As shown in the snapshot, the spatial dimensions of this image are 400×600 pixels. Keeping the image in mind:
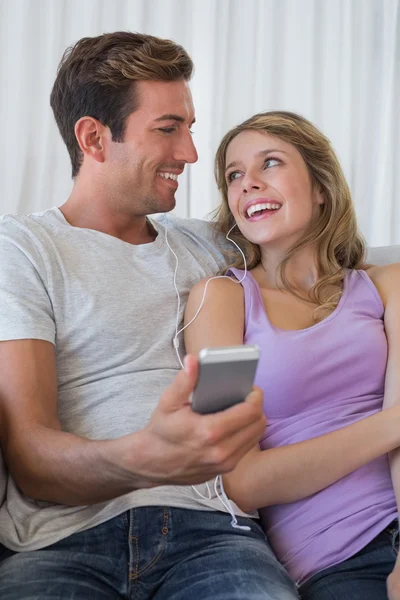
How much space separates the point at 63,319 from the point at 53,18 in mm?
1493

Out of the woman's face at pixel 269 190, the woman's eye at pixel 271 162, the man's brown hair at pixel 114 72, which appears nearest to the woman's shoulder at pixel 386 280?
the woman's face at pixel 269 190

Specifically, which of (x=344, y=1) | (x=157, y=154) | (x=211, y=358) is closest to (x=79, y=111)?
(x=157, y=154)

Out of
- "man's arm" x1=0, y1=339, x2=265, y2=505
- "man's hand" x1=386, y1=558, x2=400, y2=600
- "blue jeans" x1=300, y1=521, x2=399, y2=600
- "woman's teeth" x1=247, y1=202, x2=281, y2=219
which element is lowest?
"blue jeans" x1=300, y1=521, x2=399, y2=600

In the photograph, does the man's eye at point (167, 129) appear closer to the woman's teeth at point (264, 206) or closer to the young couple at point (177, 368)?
the young couple at point (177, 368)

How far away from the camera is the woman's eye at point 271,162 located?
166 centimetres

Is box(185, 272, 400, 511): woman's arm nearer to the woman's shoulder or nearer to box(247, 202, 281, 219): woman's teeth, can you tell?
the woman's shoulder

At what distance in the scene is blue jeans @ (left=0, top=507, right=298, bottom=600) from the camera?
1.14 meters

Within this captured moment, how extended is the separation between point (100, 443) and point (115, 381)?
34cm

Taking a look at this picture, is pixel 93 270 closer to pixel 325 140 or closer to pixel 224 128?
pixel 325 140

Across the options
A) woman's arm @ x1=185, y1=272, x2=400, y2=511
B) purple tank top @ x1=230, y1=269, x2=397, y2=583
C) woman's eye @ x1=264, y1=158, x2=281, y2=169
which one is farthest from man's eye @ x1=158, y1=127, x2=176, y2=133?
woman's arm @ x1=185, y1=272, x2=400, y2=511

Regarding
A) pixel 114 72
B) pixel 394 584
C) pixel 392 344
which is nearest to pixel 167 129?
pixel 114 72

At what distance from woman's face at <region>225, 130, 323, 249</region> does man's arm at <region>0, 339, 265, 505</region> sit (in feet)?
1.70

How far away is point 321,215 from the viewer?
5.70 feet

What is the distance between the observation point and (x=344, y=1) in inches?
121
